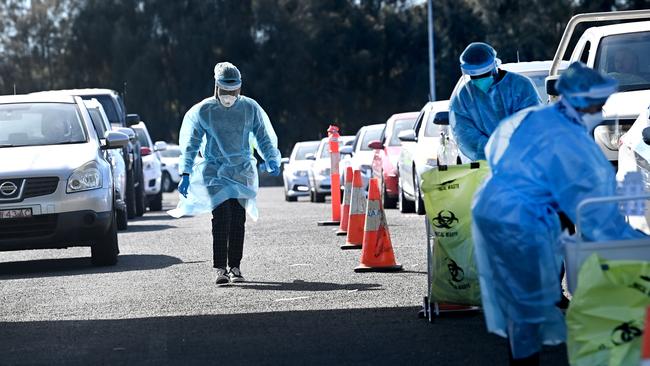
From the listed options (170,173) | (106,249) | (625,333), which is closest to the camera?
(625,333)

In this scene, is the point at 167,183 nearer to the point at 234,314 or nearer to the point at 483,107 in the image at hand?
the point at 234,314

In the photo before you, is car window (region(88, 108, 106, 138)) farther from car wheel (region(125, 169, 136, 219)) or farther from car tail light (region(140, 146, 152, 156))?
car tail light (region(140, 146, 152, 156))

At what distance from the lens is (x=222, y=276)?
42.9ft

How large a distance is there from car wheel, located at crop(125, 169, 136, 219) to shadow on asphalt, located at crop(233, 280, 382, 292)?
11.9 meters

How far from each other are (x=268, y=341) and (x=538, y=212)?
2.85m

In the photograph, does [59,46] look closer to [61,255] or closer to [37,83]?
[37,83]

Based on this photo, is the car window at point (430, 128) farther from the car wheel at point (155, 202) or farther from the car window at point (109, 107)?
the car wheel at point (155, 202)

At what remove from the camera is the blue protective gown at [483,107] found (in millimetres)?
10328

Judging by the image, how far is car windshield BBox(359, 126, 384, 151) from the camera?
2916 cm

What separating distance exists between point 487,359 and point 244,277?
18.3 feet

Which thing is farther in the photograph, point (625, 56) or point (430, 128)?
point (430, 128)

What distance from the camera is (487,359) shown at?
8.24m

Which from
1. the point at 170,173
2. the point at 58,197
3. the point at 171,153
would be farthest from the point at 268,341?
the point at 171,153

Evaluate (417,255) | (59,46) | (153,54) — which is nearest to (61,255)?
(417,255)
